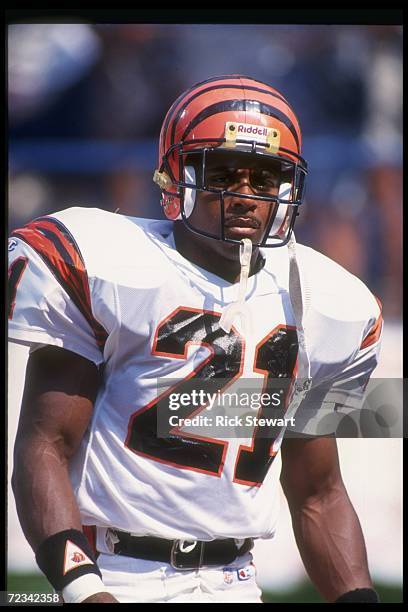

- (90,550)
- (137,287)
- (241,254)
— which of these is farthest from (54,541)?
(241,254)

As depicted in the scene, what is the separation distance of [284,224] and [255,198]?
5.2 inches

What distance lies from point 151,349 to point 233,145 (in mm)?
509

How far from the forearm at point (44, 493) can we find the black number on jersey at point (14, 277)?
319mm

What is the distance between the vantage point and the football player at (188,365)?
2.00m

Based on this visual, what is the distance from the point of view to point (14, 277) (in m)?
2.08

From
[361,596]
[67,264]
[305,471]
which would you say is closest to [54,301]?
[67,264]

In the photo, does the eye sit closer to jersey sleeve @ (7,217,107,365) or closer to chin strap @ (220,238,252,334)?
chin strap @ (220,238,252,334)

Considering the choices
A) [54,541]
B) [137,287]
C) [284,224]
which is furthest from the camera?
[284,224]

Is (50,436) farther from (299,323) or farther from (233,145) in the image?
(233,145)

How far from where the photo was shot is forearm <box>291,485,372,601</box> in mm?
2201

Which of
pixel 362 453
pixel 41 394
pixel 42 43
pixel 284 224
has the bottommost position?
pixel 362 453

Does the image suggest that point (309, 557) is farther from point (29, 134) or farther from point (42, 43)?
point (42, 43)

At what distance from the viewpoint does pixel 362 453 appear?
248 centimetres

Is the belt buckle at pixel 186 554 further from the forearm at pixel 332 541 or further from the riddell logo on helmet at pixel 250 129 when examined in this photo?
the riddell logo on helmet at pixel 250 129
